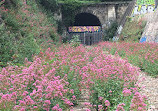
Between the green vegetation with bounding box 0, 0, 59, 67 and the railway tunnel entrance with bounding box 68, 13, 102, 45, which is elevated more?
the green vegetation with bounding box 0, 0, 59, 67

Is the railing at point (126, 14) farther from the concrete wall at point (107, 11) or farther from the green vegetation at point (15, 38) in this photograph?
the green vegetation at point (15, 38)

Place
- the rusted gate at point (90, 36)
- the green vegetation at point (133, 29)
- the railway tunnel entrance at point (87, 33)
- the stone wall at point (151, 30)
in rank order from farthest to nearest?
the rusted gate at point (90, 36)
the railway tunnel entrance at point (87, 33)
the green vegetation at point (133, 29)
the stone wall at point (151, 30)

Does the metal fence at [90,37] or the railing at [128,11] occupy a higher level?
the railing at [128,11]

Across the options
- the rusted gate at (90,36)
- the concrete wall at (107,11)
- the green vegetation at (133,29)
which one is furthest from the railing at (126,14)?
the rusted gate at (90,36)

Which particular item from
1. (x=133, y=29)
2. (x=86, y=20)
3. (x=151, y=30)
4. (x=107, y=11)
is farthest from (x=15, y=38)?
(x=86, y=20)

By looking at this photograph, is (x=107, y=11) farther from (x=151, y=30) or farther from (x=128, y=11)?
(x=151, y=30)

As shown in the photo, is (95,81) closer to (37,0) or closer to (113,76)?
(113,76)

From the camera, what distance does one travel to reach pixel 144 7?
24875mm

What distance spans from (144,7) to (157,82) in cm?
2042

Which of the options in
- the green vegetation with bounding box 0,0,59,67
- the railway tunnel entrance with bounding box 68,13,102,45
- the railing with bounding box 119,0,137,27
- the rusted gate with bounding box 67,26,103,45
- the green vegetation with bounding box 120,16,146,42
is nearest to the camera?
the green vegetation with bounding box 0,0,59,67

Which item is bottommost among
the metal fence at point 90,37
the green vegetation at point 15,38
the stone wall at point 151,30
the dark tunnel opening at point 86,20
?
the metal fence at point 90,37

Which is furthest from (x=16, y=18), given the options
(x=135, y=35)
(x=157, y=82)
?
(x=135, y=35)

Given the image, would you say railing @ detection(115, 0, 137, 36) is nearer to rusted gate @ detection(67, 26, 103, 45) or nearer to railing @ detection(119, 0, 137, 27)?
railing @ detection(119, 0, 137, 27)

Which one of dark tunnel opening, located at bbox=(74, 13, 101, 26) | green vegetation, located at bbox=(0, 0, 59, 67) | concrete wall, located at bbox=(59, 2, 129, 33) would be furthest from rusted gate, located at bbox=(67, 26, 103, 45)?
green vegetation, located at bbox=(0, 0, 59, 67)
